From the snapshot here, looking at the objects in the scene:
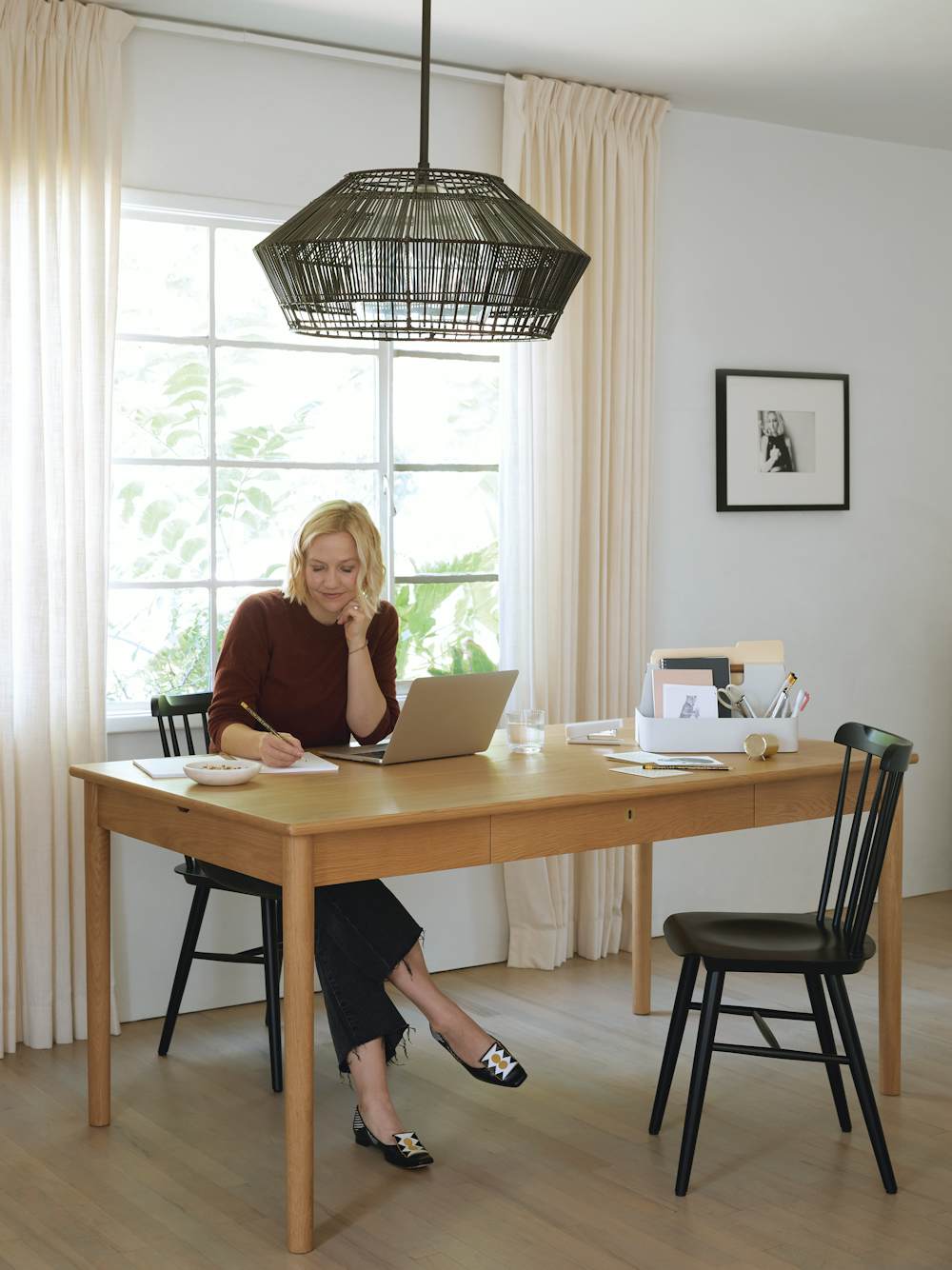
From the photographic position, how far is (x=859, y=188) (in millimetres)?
4996

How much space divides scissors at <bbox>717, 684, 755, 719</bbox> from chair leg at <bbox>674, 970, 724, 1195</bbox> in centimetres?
79

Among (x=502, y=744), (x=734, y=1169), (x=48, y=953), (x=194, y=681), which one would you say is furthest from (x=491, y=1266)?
(x=194, y=681)

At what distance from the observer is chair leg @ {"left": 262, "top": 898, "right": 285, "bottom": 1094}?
333 centimetres

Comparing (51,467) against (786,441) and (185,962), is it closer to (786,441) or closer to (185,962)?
(185,962)

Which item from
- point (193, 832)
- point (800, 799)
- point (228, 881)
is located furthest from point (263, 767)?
point (800, 799)

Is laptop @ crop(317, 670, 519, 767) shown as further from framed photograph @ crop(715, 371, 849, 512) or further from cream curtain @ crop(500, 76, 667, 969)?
framed photograph @ crop(715, 371, 849, 512)

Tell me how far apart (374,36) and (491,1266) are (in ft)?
10.4

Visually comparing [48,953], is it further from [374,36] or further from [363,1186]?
[374,36]

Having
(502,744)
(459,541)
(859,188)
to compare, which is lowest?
(502,744)

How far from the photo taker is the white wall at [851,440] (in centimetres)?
468

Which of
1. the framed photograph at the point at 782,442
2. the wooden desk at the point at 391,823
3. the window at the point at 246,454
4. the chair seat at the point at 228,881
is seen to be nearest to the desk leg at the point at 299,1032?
the wooden desk at the point at 391,823

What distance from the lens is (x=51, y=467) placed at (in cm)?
363

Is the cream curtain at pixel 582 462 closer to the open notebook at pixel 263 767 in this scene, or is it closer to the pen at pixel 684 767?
the pen at pixel 684 767

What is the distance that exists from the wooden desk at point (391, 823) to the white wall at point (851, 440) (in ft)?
4.70
